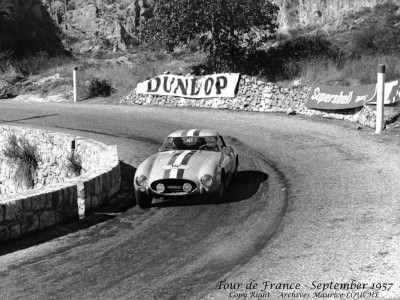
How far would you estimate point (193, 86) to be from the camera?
24.2 meters

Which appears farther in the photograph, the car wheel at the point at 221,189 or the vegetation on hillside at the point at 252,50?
the vegetation on hillside at the point at 252,50

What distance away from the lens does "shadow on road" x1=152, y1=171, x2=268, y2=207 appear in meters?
10.0

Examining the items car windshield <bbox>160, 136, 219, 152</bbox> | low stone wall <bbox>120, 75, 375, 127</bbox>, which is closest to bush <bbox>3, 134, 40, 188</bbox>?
car windshield <bbox>160, 136, 219, 152</bbox>

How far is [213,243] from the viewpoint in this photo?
771 cm

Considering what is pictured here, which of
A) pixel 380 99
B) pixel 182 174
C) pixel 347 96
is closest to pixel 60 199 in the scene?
pixel 182 174

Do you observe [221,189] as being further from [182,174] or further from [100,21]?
[100,21]

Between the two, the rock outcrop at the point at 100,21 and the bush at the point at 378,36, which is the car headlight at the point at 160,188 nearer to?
the bush at the point at 378,36

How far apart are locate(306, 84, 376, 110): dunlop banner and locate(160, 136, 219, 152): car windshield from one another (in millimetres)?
8520

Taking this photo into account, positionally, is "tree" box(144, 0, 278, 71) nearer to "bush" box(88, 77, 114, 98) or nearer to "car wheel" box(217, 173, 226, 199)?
"bush" box(88, 77, 114, 98)

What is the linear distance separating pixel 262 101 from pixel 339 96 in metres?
3.57

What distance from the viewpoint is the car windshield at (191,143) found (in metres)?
11.3

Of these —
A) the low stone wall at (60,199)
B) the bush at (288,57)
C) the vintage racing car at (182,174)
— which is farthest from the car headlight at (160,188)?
the bush at (288,57)

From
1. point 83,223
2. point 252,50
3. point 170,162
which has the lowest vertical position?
point 83,223

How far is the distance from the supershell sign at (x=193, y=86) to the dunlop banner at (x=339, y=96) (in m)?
3.89
